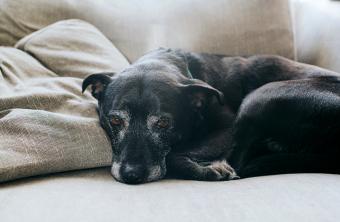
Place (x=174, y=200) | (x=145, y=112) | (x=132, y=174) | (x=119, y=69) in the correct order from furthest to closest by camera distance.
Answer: (x=119, y=69) < (x=145, y=112) < (x=132, y=174) < (x=174, y=200)

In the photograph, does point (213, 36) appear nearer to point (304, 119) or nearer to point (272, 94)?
point (272, 94)

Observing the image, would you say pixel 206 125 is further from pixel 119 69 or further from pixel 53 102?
pixel 53 102

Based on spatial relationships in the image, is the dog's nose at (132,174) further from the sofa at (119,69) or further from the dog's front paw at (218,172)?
the dog's front paw at (218,172)

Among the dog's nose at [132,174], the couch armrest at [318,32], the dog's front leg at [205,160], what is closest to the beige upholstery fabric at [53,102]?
the dog's nose at [132,174]

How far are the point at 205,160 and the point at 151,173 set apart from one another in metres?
0.25

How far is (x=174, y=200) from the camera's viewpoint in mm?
1264

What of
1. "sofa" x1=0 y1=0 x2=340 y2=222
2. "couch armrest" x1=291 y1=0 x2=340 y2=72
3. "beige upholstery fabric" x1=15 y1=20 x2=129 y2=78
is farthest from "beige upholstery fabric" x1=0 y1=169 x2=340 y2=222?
"couch armrest" x1=291 y1=0 x2=340 y2=72

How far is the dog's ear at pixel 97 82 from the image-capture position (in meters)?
1.67

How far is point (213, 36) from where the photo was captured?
7.23 feet

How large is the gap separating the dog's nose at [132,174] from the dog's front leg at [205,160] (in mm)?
157

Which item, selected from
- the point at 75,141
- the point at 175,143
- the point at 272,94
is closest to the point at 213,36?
the point at 272,94

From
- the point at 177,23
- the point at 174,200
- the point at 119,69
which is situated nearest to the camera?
the point at 174,200

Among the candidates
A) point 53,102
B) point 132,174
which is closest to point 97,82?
point 53,102

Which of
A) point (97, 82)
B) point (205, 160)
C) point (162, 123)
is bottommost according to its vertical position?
point (205, 160)
